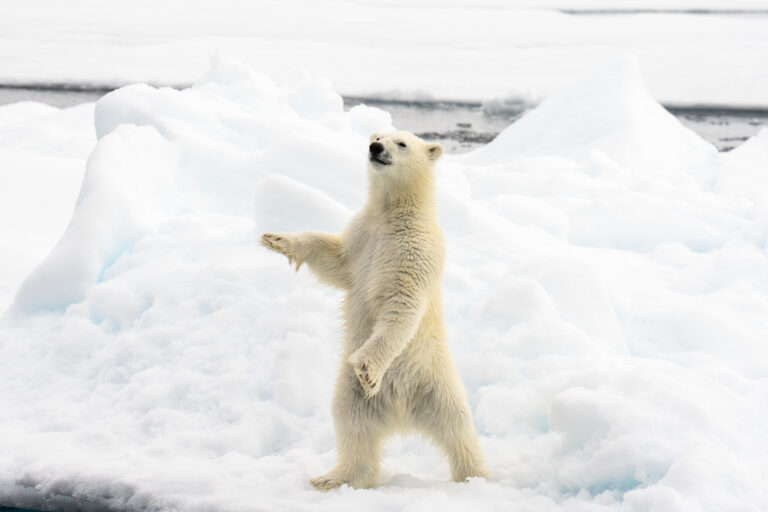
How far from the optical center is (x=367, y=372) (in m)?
1.94

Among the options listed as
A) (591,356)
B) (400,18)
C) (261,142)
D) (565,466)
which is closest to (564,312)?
(591,356)

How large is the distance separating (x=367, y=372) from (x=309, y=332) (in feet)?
3.45

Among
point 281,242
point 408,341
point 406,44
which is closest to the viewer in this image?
point 408,341

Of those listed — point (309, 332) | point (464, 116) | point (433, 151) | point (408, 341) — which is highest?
point (464, 116)

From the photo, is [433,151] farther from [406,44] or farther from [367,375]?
[406,44]

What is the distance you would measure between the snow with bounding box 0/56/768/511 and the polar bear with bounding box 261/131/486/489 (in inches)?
5.4

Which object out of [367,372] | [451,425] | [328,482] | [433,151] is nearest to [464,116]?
[433,151]

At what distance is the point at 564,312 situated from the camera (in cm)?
324

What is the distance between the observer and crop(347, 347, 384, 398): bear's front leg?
193 centimetres

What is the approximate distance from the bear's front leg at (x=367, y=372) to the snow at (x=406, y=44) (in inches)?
374

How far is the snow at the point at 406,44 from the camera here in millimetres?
12305

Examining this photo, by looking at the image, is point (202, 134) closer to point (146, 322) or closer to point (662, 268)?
point (146, 322)

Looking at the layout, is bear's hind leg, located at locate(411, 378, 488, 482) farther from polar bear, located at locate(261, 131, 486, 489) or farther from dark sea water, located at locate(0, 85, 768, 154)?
dark sea water, located at locate(0, 85, 768, 154)

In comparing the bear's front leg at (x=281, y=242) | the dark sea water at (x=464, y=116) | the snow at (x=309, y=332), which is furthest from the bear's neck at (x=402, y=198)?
the dark sea water at (x=464, y=116)
